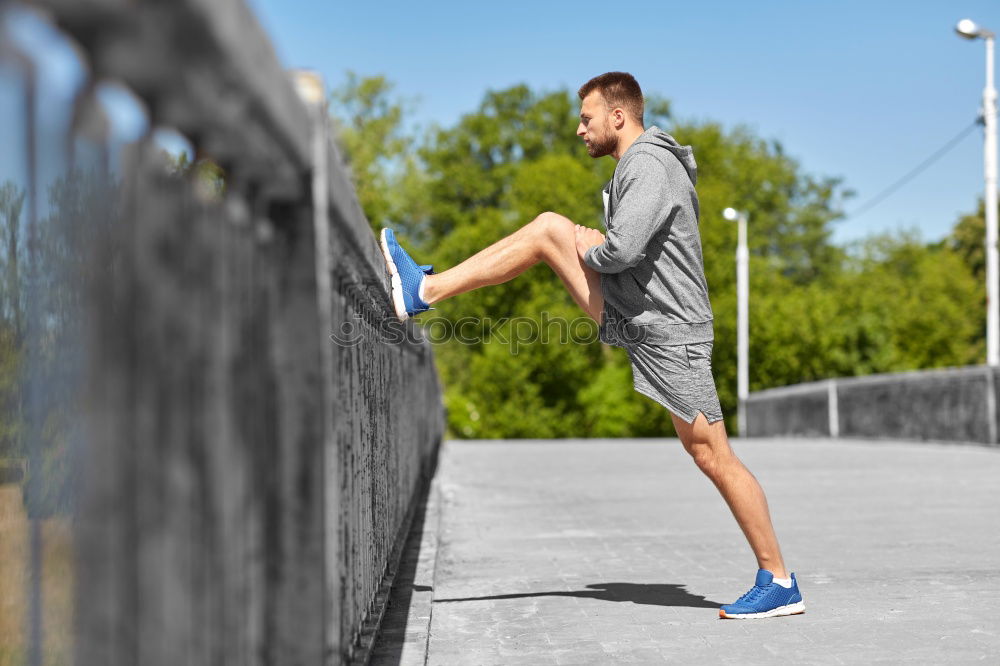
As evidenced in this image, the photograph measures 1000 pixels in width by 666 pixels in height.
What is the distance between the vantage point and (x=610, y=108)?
4883 mm

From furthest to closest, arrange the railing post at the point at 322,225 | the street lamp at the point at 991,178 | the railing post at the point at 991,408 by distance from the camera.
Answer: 1. the street lamp at the point at 991,178
2. the railing post at the point at 991,408
3. the railing post at the point at 322,225

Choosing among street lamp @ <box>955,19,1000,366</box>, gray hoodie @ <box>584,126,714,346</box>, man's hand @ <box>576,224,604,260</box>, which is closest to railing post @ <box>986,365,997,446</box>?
street lamp @ <box>955,19,1000,366</box>

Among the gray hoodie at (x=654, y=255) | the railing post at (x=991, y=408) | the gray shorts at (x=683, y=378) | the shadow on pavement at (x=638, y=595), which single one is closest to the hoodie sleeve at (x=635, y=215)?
the gray hoodie at (x=654, y=255)

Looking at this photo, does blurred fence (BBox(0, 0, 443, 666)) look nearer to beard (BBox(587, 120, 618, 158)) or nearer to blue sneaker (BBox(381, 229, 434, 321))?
blue sneaker (BBox(381, 229, 434, 321))

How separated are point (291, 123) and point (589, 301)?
2946 mm

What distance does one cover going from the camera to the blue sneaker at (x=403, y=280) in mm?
4625

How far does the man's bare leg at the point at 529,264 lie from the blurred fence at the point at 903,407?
45.5 feet

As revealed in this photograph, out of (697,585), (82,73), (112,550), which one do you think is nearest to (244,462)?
(112,550)

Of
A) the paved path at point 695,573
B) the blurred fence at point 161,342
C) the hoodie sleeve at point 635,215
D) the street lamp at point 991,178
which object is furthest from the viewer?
the street lamp at point 991,178

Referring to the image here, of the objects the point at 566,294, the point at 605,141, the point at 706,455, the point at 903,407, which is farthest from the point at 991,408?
the point at 566,294

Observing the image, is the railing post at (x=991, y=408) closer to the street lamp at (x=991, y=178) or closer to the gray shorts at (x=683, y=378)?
the street lamp at (x=991, y=178)

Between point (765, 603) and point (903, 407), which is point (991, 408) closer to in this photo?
point (903, 407)

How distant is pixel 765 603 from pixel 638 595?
2.40 ft

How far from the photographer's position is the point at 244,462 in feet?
5.85
